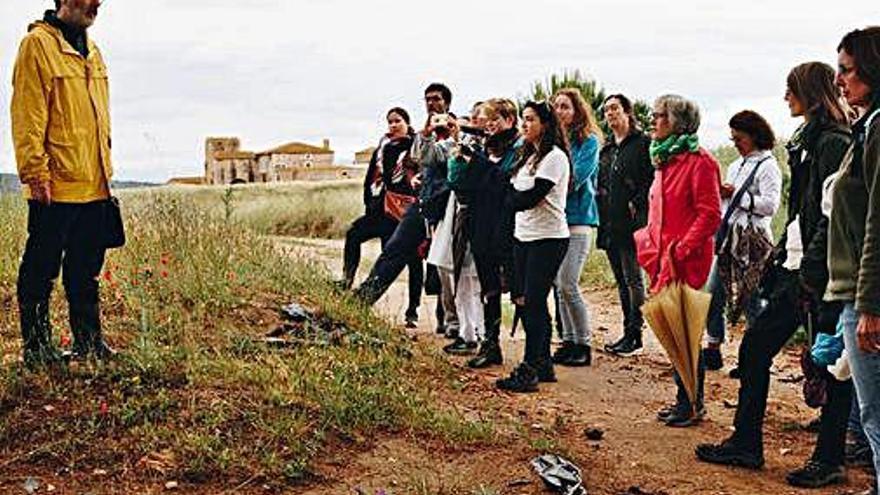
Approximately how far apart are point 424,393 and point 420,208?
2666 mm

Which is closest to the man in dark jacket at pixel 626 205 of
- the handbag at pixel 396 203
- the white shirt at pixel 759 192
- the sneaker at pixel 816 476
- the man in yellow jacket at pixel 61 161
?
the white shirt at pixel 759 192

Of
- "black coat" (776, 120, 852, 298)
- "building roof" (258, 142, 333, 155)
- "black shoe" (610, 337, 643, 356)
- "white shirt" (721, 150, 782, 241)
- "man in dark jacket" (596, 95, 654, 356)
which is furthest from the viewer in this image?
"building roof" (258, 142, 333, 155)

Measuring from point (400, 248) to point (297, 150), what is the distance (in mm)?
21468

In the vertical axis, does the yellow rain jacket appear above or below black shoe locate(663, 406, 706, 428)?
above

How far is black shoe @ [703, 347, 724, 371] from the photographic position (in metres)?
8.20

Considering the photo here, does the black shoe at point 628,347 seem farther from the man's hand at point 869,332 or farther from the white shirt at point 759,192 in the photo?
the man's hand at point 869,332

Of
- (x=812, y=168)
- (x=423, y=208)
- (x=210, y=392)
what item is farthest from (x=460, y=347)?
(x=812, y=168)

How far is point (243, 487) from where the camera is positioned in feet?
16.9

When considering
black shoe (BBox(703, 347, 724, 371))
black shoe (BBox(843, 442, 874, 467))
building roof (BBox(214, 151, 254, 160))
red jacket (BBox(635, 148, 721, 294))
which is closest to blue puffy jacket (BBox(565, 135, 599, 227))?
black shoe (BBox(703, 347, 724, 371))

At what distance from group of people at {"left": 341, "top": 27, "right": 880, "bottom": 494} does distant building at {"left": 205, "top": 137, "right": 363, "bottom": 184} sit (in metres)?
19.2

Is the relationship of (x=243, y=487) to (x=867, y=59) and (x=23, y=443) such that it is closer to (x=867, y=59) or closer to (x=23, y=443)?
(x=23, y=443)

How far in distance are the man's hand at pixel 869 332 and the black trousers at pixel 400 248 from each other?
5.44 metres

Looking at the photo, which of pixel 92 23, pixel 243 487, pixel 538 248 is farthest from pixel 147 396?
pixel 538 248

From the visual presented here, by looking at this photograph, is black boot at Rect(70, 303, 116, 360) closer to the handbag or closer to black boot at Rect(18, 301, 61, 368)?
black boot at Rect(18, 301, 61, 368)
